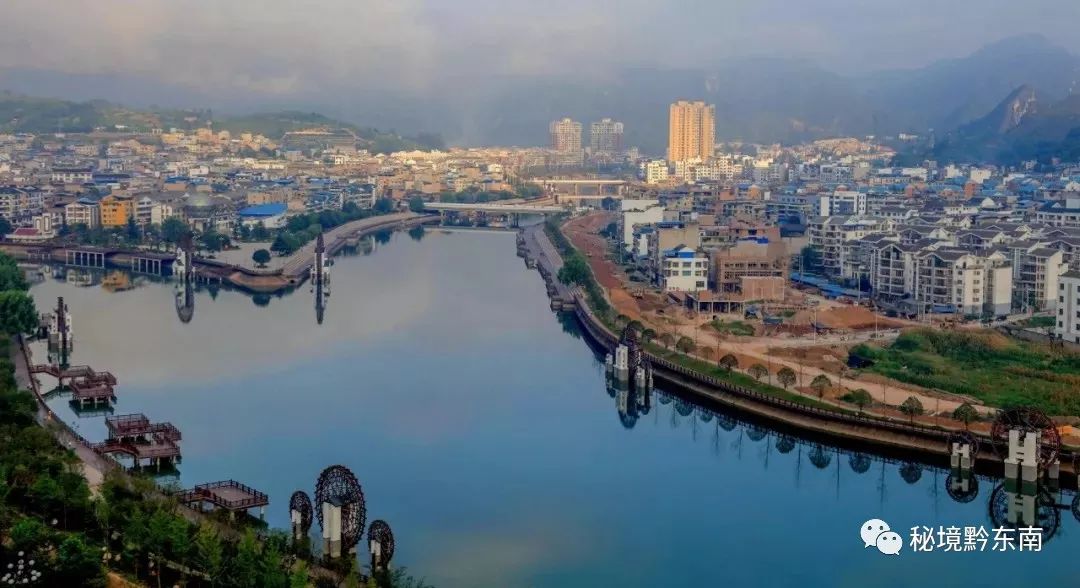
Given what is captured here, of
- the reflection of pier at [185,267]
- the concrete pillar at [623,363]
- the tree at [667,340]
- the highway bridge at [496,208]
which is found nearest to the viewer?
the concrete pillar at [623,363]

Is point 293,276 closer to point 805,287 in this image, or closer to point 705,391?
point 805,287

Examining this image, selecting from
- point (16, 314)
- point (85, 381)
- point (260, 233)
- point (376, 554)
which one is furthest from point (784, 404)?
point (260, 233)

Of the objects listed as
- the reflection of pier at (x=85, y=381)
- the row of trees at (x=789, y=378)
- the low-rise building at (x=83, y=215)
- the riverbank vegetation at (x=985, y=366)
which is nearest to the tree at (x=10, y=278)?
the reflection of pier at (x=85, y=381)

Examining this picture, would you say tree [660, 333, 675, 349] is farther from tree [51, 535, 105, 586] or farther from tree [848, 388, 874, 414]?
tree [51, 535, 105, 586]

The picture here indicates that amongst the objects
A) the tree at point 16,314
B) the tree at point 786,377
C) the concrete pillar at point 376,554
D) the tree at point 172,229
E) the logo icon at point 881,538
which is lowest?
the logo icon at point 881,538

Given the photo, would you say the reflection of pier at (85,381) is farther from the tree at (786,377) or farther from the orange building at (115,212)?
the orange building at (115,212)

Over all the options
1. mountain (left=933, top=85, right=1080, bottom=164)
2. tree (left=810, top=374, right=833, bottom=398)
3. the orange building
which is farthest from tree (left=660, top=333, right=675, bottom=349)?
mountain (left=933, top=85, right=1080, bottom=164)
